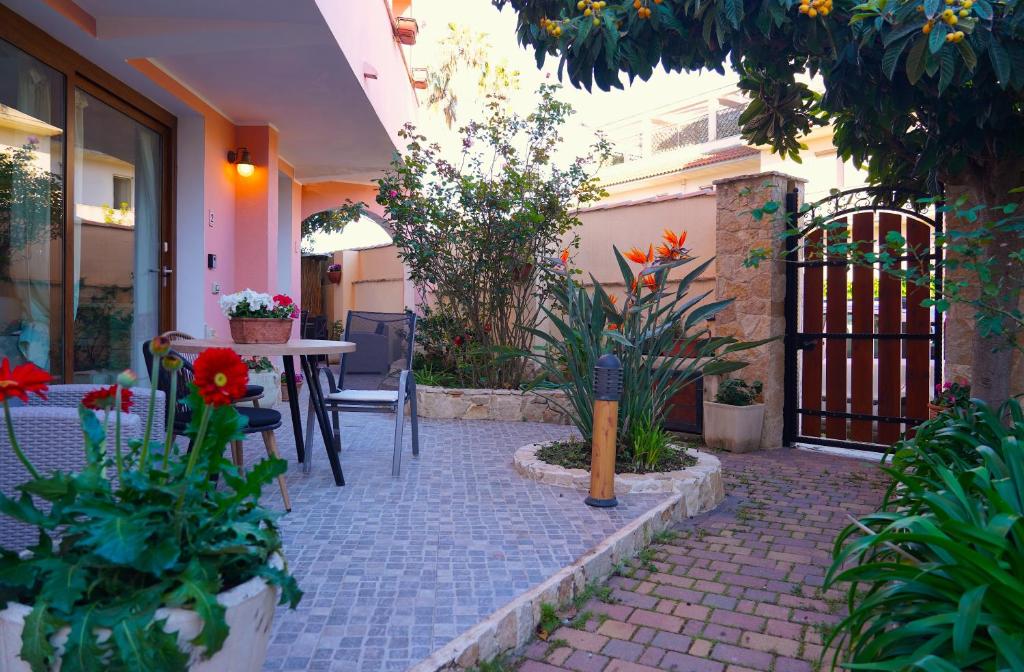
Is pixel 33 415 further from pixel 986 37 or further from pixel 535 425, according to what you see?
pixel 535 425

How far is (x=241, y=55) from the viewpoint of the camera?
4812 mm

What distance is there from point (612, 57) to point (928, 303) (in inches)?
67.7

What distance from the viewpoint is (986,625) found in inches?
60.3

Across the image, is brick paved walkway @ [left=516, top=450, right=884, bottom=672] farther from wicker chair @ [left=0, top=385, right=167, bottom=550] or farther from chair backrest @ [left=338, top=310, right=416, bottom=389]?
chair backrest @ [left=338, top=310, right=416, bottom=389]

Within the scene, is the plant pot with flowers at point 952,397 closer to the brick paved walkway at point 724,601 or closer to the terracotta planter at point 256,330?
the brick paved walkway at point 724,601

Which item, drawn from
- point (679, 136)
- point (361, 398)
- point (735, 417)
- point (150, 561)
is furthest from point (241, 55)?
point (679, 136)

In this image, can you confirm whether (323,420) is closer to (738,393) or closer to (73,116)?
(73,116)

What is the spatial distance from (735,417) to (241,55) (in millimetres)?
4312

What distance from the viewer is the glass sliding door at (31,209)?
3.79 metres

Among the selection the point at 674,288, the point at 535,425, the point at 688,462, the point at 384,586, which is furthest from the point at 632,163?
the point at 384,586

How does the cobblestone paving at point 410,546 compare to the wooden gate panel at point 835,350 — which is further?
the wooden gate panel at point 835,350

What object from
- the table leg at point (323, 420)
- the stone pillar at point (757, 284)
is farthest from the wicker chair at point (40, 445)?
the stone pillar at point (757, 284)

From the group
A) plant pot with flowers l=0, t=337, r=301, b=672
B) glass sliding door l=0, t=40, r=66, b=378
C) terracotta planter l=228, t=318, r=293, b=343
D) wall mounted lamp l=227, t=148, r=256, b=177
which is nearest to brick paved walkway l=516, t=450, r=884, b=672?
plant pot with flowers l=0, t=337, r=301, b=672

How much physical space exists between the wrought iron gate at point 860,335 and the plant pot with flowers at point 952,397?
485 millimetres
